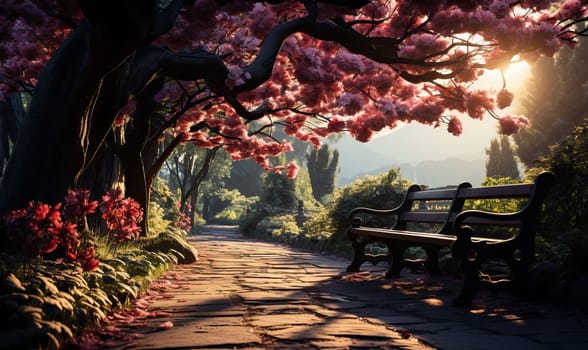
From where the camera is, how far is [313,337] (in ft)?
10.8

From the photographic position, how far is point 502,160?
30.9 metres

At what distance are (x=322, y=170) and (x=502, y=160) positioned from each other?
1178 cm

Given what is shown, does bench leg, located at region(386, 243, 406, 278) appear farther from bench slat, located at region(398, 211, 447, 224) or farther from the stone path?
bench slat, located at region(398, 211, 447, 224)

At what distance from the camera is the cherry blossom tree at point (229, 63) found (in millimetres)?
5105

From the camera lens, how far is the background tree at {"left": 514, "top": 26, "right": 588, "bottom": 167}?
25.9 m

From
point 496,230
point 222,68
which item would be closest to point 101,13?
point 222,68

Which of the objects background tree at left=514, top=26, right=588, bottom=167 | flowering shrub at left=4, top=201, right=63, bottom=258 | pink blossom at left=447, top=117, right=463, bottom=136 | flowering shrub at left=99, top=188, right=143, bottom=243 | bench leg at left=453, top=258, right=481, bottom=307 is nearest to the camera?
flowering shrub at left=4, top=201, right=63, bottom=258

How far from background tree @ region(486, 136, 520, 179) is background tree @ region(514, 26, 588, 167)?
2595 mm

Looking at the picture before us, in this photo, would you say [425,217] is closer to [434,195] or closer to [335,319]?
[434,195]

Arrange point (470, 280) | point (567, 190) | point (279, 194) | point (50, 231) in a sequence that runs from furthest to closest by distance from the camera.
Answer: point (279, 194) < point (567, 190) < point (470, 280) < point (50, 231)

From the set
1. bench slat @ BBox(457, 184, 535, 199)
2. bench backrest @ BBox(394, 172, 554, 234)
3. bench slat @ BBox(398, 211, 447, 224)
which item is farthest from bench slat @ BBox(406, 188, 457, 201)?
bench slat @ BBox(457, 184, 535, 199)

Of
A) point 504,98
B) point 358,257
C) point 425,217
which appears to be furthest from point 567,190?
point 504,98

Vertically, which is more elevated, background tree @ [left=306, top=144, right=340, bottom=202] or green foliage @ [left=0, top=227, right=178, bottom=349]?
background tree @ [left=306, top=144, right=340, bottom=202]

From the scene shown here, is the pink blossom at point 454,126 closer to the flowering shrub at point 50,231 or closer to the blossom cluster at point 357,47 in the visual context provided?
the blossom cluster at point 357,47
